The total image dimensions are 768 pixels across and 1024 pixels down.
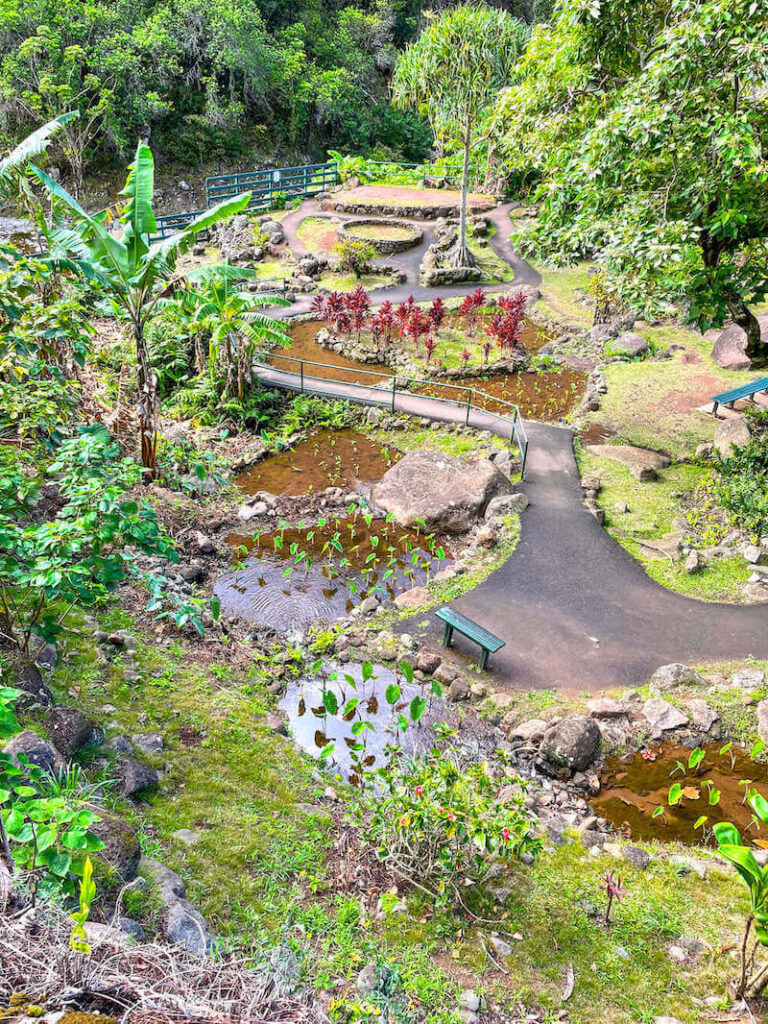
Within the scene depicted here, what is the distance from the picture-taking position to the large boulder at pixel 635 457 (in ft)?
37.0

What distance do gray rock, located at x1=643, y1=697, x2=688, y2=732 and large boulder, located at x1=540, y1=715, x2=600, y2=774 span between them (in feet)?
2.37

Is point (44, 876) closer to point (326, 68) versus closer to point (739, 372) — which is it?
point (739, 372)

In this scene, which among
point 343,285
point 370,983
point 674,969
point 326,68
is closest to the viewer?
point 370,983

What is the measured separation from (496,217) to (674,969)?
3080 centimetres

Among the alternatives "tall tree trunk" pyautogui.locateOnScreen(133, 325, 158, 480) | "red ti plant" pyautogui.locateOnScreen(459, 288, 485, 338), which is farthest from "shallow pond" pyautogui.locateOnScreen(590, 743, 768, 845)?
"red ti plant" pyautogui.locateOnScreen(459, 288, 485, 338)

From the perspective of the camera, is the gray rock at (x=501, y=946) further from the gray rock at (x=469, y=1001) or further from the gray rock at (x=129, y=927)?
the gray rock at (x=129, y=927)

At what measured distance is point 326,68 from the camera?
3944cm

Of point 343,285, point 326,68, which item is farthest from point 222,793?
point 326,68

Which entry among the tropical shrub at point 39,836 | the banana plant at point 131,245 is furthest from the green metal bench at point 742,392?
the tropical shrub at point 39,836

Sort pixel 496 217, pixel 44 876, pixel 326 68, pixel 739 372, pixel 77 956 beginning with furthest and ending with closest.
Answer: pixel 326 68 < pixel 496 217 < pixel 739 372 < pixel 44 876 < pixel 77 956

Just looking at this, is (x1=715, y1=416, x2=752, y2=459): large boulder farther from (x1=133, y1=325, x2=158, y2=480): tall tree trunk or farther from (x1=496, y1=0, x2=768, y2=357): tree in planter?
(x1=133, y1=325, x2=158, y2=480): tall tree trunk

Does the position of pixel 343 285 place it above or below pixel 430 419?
above

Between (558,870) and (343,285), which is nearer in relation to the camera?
(558,870)

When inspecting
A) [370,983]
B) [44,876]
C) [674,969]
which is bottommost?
[674,969]
